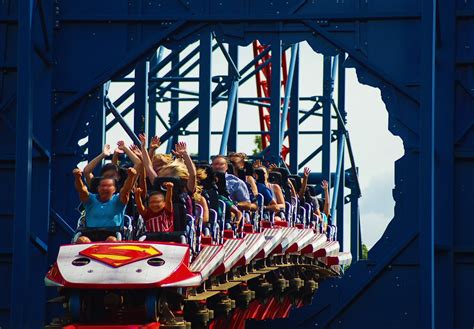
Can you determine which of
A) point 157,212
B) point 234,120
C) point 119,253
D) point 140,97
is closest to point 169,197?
point 157,212

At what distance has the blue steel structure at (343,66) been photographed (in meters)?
16.8

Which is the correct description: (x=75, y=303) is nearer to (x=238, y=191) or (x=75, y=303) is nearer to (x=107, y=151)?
(x=107, y=151)

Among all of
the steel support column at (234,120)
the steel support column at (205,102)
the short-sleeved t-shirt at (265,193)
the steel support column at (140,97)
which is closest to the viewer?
the short-sleeved t-shirt at (265,193)

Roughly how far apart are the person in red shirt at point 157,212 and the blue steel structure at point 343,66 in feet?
10.9

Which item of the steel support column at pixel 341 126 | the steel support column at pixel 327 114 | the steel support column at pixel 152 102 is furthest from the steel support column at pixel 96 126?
the steel support column at pixel 341 126

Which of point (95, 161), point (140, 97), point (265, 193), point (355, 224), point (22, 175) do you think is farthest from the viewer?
point (355, 224)

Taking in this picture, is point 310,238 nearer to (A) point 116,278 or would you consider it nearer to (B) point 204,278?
(B) point 204,278

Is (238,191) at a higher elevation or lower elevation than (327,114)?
lower

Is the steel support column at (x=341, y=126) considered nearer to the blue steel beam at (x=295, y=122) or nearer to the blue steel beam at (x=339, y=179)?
the blue steel beam at (x=339, y=179)

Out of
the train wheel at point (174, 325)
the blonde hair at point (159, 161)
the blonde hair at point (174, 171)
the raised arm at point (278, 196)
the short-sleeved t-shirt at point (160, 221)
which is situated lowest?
the train wheel at point (174, 325)

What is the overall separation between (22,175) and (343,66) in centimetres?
388

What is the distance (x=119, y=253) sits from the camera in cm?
1271

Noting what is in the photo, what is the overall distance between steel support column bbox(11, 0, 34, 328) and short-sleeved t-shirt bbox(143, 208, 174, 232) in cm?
334

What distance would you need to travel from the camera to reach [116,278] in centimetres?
1245
